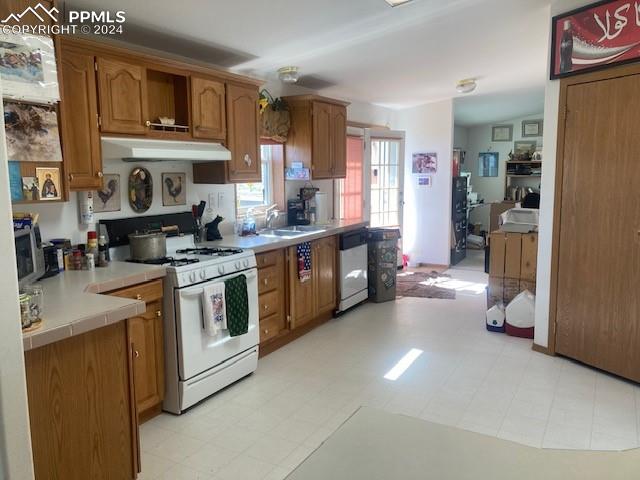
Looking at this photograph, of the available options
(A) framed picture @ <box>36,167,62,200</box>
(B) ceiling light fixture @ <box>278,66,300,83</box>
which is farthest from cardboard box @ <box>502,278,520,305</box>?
(A) framed picture @ <box>36,167,62,200</box>

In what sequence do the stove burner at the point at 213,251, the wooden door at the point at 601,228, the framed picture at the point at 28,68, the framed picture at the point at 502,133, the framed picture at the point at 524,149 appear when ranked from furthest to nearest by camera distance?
the framed picture at the point at 502,133, the framed picture at the point at 524,149, the stove burner at the point at 213,251, the wooden door at the point at 601,228, the framed picture at the point at 28,68

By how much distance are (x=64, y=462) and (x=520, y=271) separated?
383 cm

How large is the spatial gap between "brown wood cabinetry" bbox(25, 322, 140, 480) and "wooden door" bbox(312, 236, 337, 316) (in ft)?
7.99

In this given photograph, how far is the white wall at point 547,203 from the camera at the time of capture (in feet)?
12.0

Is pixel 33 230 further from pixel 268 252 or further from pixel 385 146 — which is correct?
pixel 385 146

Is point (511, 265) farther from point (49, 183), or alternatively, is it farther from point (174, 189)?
point (49, 183)

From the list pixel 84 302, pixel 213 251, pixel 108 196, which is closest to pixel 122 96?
pixel 108 196

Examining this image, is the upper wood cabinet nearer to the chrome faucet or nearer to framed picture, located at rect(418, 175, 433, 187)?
the chrome faucet

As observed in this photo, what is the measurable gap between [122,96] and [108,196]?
2.23 ft

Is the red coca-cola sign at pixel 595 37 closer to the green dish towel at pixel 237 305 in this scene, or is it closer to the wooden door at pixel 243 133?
the wooden door at pixel 243 133

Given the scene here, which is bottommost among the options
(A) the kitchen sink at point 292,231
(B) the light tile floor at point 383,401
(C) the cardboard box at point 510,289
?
(B) the light tile floor at point 383,401

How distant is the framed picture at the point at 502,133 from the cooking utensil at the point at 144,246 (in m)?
7.88

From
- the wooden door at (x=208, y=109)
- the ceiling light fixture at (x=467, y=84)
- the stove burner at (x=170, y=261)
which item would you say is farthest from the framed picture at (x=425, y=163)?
the stove burner at (x=170, y=261)

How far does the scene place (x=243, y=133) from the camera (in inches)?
153
